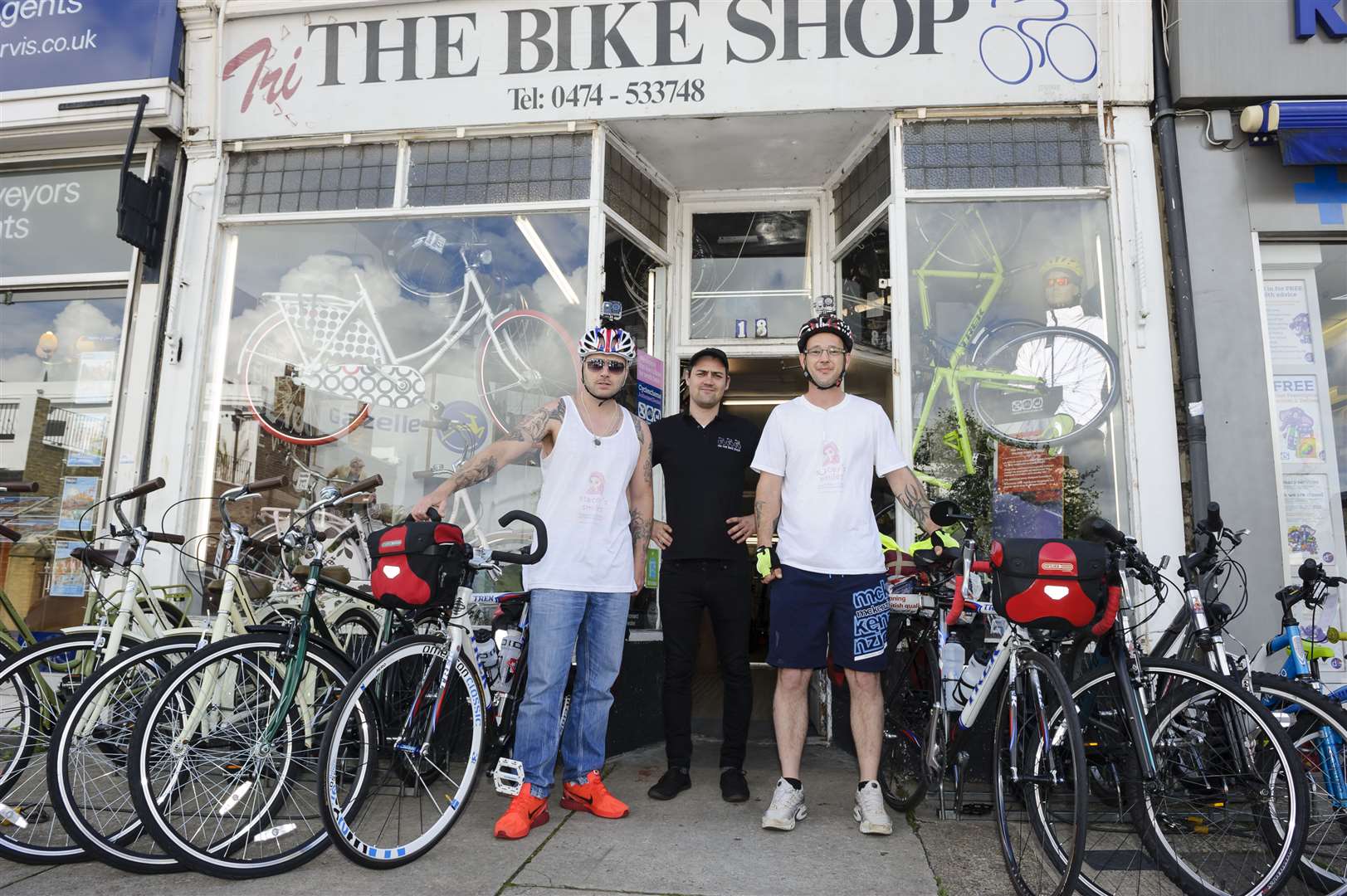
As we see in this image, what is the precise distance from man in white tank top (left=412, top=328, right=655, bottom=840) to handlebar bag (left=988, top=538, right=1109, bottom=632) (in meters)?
1.58

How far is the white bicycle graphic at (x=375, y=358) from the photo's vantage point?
5609 millimetres

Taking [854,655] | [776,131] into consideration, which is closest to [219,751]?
[854,655]

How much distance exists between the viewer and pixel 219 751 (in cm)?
297

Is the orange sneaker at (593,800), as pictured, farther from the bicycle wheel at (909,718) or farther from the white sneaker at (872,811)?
the bicycle wheel at (909,718)

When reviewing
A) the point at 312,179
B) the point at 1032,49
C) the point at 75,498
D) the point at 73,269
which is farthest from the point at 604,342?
the point at 73,269

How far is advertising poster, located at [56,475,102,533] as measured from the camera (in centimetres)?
582

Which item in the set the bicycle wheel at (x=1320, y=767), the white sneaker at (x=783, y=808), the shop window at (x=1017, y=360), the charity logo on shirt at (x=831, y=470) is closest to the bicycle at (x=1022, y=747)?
the charity logo on shirt at (x=831, y=470)

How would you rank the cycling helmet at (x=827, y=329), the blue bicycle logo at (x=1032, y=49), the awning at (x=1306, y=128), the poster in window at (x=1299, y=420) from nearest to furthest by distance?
the cycling helmet at (x=827, y=329), the awning at (x=1306, y=128), the poster in window at (x=1299, y=420), the blue bicycle logo at (x=1032, y=49)

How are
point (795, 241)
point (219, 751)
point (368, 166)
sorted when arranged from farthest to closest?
1. point (795, 241)
2. point (368, 166)
3. point (219, 751)

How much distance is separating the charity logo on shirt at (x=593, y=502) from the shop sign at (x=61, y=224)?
4400mm

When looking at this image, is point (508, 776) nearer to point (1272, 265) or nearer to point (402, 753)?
point (402, 753)

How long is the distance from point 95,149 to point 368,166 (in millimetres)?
2086

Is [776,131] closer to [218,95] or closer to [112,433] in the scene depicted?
[218,95]

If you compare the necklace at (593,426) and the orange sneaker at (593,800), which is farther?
the necklace at (593,426)
